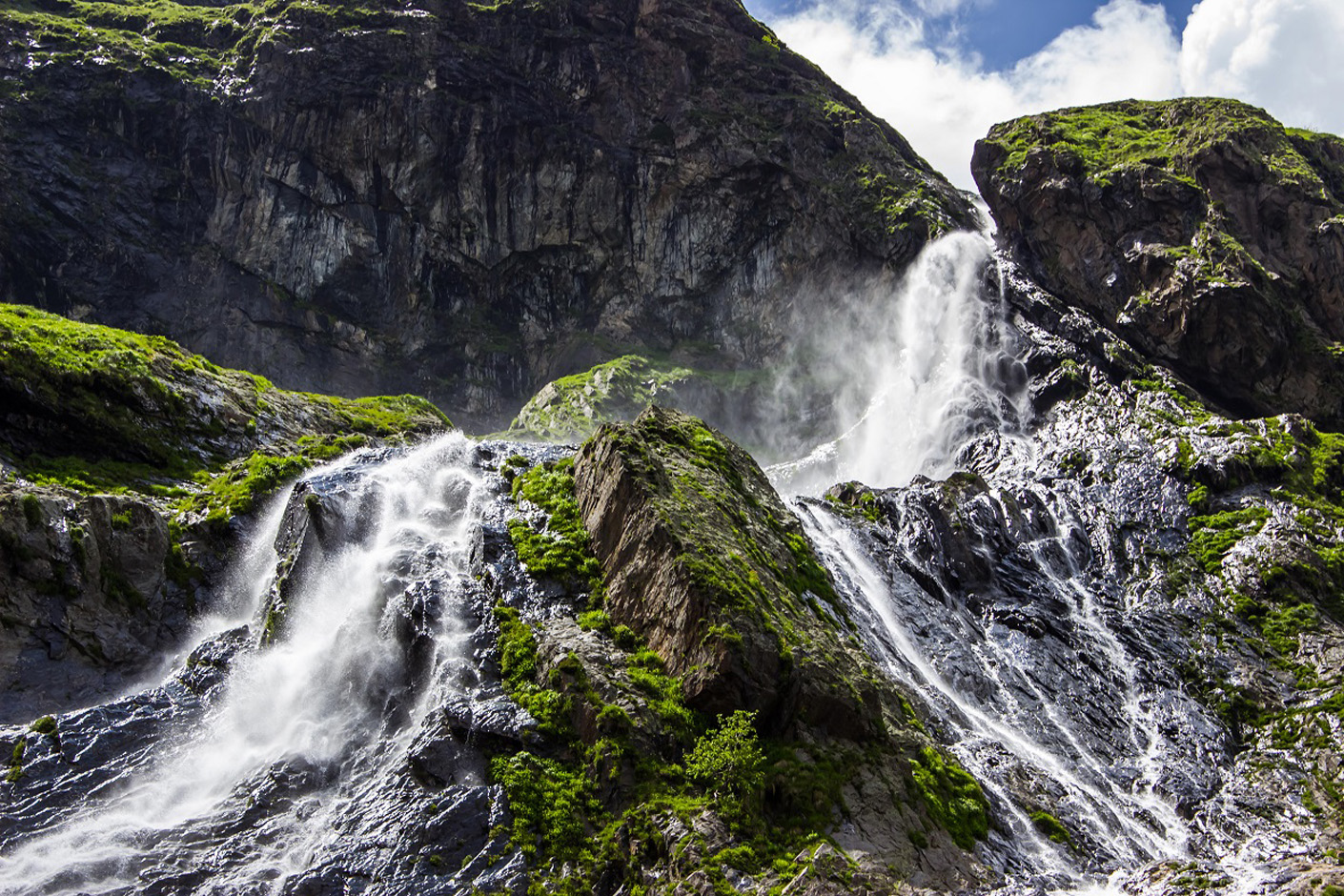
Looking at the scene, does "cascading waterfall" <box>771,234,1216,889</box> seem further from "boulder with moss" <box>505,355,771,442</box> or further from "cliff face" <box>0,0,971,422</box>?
"cliff face" <box>0,0,971,422</box>

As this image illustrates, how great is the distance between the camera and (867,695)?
19359mm

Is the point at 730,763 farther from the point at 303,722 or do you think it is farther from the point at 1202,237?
the point at 1202,237

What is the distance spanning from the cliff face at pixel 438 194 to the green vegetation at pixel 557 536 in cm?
4329

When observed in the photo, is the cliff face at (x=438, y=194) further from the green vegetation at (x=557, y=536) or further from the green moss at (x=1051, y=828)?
the green moss at (x=1051, y=828)

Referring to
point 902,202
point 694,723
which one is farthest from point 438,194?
point 694,723

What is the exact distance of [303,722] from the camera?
770 inches

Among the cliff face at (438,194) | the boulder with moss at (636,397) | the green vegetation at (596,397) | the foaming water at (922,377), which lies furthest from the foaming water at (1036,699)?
the cliff face at (438,194)

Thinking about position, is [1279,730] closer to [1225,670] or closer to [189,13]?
[1225,670]

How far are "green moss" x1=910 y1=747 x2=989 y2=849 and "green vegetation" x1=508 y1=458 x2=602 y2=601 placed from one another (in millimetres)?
8069

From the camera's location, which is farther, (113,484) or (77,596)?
(113,484)

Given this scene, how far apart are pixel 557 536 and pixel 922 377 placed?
3802 cm

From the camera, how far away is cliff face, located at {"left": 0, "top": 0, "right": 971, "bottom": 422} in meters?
68.2

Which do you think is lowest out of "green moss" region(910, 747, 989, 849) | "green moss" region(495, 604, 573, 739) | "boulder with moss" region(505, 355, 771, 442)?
"green moss" region(910, 747, 989, 849)

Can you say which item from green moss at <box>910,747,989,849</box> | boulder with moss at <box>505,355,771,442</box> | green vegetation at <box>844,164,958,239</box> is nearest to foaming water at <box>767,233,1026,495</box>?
green vegetation at <box>844,164,958,239</box>
